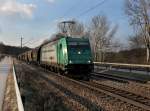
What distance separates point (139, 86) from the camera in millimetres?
23297

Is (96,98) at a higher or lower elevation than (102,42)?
lower

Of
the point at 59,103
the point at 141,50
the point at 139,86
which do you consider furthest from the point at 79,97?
the point at 141,50

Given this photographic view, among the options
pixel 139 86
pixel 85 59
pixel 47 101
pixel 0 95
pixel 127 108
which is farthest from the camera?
pixel 85 59

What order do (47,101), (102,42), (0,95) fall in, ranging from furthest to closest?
(102,42), (0,95), (47,101)

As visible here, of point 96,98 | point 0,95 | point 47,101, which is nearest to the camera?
point 47,101

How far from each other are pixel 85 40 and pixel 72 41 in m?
1.11

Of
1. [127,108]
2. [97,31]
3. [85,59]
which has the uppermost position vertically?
[97,31]

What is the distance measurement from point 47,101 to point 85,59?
14.7 m

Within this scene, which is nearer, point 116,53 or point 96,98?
point 96,98

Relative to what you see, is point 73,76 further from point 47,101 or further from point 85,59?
point 47,101

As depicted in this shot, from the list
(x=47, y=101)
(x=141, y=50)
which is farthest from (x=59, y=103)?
(x=141, y=50)

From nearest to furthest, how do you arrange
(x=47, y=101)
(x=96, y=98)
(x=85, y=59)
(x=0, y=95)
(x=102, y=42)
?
(x=47, y=101) < (x=96, y=98) < (x=0, y=95) < (x=85, y=59) < (x=102, y=42)

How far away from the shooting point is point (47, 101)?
16156 millimetres

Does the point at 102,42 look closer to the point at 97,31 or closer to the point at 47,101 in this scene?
the point at 97,31
